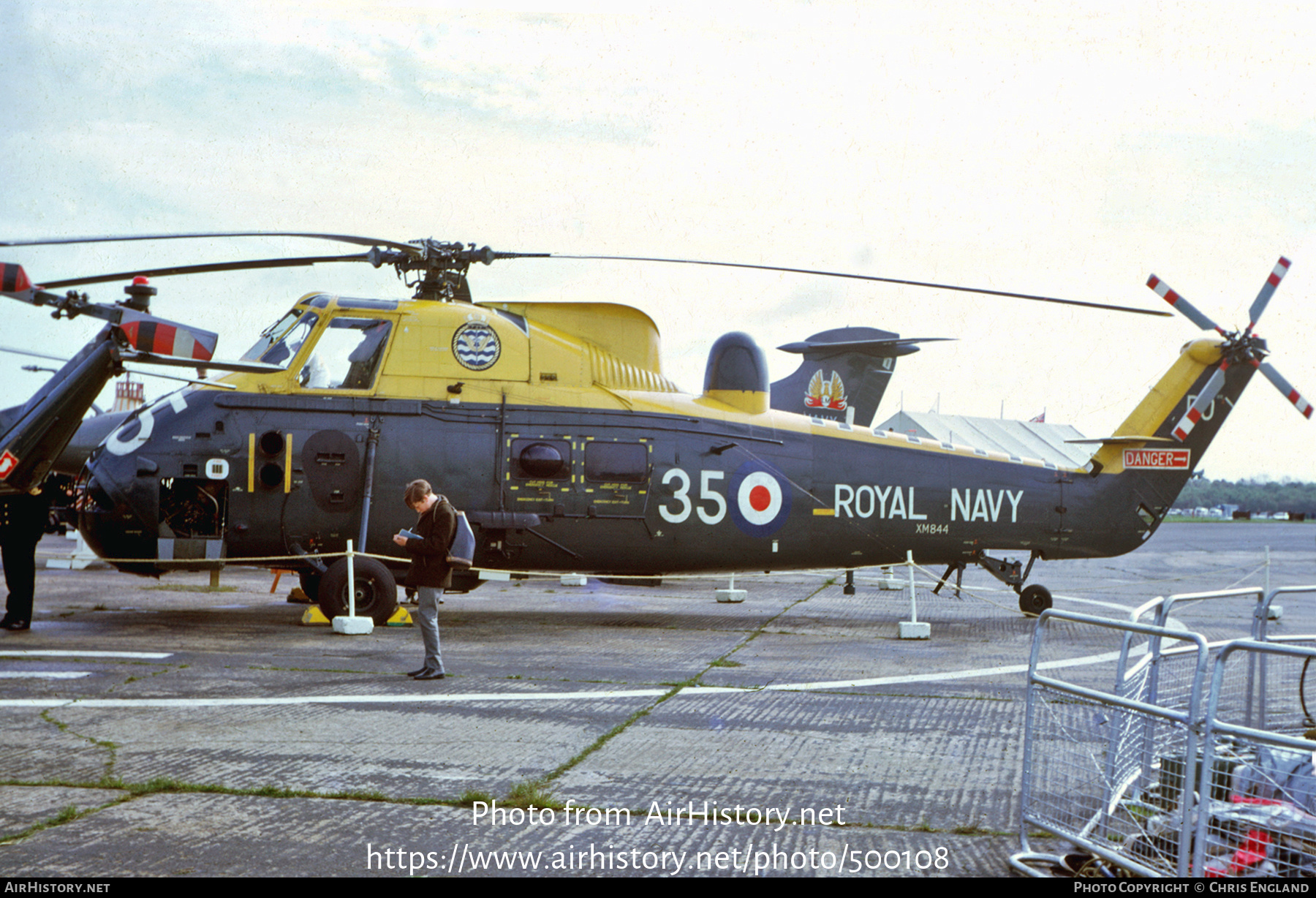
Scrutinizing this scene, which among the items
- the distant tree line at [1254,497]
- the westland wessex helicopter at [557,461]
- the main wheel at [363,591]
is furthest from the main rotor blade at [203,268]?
the distant tree line at [1254,497]

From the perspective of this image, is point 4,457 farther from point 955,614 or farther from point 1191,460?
point 1191,460

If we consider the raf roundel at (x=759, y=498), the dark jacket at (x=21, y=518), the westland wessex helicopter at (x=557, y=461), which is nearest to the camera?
the dark jacket at (x=21, y=518)

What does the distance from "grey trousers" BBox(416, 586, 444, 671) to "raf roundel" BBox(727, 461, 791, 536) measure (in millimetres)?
5289

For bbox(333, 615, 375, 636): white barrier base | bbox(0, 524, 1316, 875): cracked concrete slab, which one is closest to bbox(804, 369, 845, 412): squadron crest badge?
bbox(0, 524, 1316, 875): cracked concrete slab

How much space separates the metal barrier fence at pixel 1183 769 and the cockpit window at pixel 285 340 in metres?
9.95

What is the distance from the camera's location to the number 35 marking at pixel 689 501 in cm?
1291

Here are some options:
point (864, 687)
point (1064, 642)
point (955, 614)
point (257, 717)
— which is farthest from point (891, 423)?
point (257, 717)

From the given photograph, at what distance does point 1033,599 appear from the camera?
1443 centimetres

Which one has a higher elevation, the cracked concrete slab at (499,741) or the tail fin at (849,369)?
the tail fin at (849,369)

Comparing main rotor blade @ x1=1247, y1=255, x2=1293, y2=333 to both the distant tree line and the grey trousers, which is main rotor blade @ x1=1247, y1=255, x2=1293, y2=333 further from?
the distant tree line

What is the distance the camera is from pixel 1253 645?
3641 millimetres

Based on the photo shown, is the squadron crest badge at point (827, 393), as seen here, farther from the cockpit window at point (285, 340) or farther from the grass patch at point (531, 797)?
the grass patch at point (531, 797)

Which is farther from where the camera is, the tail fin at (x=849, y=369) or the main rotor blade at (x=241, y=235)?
the tail fin at (x=849, y=369)

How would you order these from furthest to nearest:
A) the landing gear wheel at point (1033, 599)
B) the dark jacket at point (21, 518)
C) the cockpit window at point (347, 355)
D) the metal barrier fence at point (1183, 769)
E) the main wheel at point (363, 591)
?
the landing gear wheel at point (1033, 599) → the cockpit window at point (347, 355) → the main wheel at point (363, 591) → the dark jacket at point (21, 518) → the metal barrier fence at point (1183, 769)
